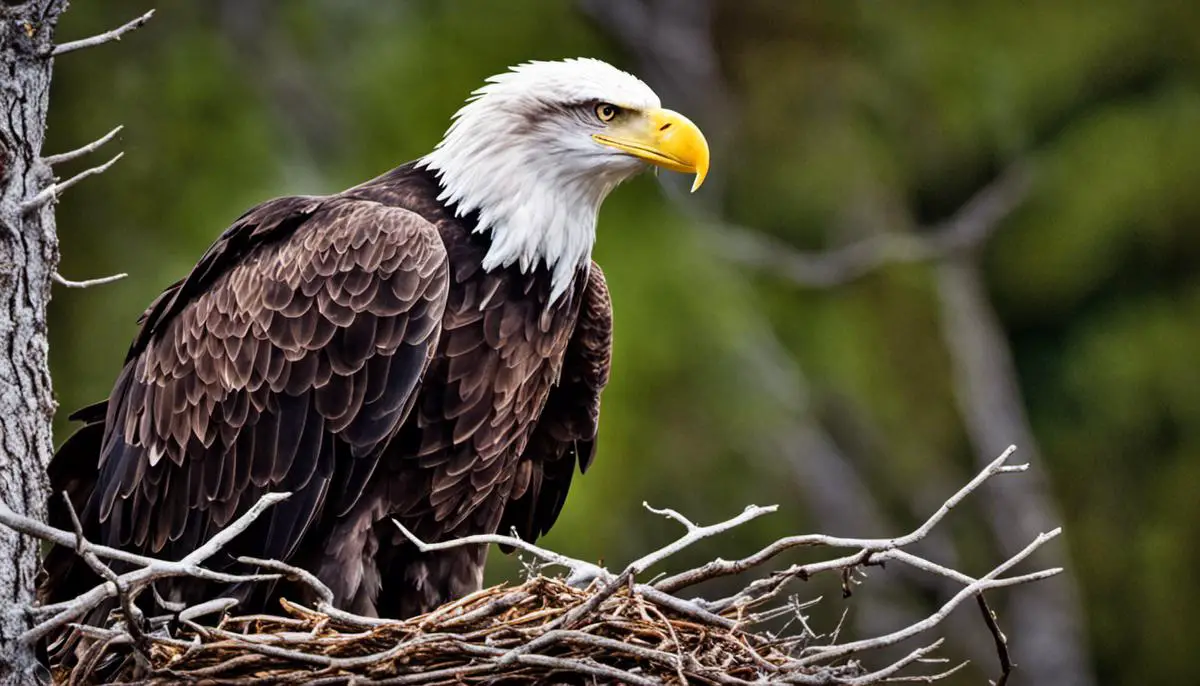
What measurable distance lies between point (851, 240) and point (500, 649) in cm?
1170

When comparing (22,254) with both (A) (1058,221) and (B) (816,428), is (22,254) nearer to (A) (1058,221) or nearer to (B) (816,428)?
(B) (816,428)

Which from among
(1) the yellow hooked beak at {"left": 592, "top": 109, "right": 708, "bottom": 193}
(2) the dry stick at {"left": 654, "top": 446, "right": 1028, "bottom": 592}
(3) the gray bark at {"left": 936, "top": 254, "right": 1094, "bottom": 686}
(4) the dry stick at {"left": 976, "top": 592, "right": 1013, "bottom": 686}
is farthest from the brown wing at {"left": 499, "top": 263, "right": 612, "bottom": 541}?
(3) the gray bark at {"left": 936, "top": 254, "right": 1094, "bottom": 686}

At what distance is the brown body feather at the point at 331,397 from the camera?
14.4ft

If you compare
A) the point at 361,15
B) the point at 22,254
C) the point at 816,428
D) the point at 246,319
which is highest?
the point at 361,15

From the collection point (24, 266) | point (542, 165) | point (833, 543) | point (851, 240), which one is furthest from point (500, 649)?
point (851, 240)

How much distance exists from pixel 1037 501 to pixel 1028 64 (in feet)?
14.5

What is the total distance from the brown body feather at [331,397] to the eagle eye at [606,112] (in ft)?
1.47

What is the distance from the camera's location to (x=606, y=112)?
Result: 15.4 ft

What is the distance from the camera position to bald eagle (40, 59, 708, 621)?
4.41m

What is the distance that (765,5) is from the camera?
1636cm

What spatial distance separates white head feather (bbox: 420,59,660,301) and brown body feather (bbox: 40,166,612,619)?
65mm

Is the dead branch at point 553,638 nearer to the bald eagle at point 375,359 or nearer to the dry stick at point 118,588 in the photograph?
the dry stick at point 118,588

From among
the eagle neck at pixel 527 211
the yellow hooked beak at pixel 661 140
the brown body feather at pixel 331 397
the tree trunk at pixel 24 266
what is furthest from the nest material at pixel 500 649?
the yellow hooked beak at pixel 661 140

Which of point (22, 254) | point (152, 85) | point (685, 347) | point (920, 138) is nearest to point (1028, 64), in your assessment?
point (920, 138)
